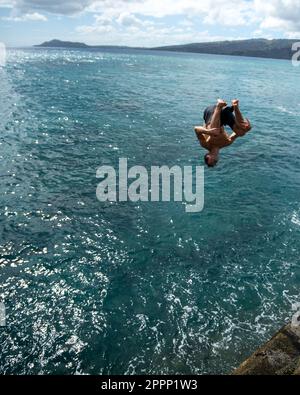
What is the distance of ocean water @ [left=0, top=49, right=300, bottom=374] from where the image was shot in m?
13.6

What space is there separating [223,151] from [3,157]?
66.9ft

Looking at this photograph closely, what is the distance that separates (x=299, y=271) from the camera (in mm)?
17891

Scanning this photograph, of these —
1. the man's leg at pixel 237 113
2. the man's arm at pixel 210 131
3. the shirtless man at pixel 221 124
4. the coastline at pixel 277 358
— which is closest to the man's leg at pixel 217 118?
the shirtless man at pixel 221 124

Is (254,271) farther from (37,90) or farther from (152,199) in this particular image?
(37,90)

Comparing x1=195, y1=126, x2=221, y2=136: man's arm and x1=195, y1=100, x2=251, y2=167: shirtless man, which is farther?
x1=195, y1=126, x2=221, y2=136: man's arm

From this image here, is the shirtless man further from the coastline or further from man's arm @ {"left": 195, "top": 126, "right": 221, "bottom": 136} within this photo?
the coastline

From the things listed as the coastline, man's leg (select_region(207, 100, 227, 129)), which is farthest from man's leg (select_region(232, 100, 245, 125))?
the coastline

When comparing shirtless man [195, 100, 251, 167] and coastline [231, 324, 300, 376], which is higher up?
shirtless man [195, 100, 251, 167]

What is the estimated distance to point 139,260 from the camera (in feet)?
59.1

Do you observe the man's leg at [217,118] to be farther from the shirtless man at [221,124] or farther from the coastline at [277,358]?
the coastline at [277,358]

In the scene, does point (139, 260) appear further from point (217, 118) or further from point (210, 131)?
point (217, 118)

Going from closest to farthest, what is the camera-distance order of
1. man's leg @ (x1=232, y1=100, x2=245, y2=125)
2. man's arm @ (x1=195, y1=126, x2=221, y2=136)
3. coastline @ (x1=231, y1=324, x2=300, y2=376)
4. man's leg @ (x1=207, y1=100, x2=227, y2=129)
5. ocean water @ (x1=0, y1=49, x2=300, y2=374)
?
man's leg @ (x1=232, y1=100, x2=245, y2=125)
man's leg @ (x1=207, y1=100, x2=227, y2=129)
man's arm @ (x1=195, y1=126, x2=221, y2=136)
coastline @ (x1=231, y1=324, x2=300, y2=376)
ocean water @ (x1=0, y1=49, x2=300, y2=374)

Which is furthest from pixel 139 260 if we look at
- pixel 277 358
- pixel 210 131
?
pixel 210 131
